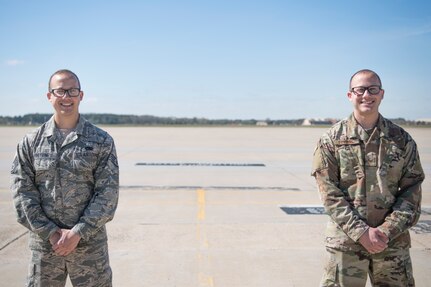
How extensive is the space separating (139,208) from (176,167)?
6038mm

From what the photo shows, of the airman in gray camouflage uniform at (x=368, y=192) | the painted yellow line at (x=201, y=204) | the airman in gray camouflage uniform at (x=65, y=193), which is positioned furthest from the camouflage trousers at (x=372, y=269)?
the painted yellow line at (x=201, y=204)

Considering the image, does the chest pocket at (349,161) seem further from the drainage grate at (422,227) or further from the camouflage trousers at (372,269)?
the drainage grate at (422,227)

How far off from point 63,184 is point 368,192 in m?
2.12

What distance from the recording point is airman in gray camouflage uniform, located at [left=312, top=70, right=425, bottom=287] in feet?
9.27

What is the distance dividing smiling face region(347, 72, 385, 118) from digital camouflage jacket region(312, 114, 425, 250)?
0.12 metres

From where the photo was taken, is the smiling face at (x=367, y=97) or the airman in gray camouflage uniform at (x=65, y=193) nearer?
the airman in gray camouflage uniform at (x=65, y=193)

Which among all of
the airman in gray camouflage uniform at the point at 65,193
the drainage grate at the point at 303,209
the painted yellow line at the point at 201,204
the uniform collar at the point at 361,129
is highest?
the uniform collar at the point at 361,129

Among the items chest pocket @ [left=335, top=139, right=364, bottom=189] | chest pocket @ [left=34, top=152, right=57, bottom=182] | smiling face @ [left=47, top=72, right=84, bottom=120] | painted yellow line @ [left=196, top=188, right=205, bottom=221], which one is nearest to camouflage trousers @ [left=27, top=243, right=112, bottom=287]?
chest pocket @ [left=34, top=152, right=57, bottom=182]

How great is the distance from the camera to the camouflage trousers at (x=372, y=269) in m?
2.82

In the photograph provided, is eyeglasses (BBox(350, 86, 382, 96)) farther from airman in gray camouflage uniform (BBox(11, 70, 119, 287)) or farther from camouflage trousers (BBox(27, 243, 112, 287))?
camouflage trousers (BBox(27, 243, 112, 287))

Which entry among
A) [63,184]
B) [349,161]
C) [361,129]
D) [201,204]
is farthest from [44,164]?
[201,204]

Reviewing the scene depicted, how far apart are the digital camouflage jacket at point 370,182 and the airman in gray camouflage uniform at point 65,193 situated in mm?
1566

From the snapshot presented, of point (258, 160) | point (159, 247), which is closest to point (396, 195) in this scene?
point (159, 247)

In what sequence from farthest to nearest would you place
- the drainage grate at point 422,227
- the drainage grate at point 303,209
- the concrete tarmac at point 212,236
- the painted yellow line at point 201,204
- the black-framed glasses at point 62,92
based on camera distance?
the drainage grate at point 303,209
the painted yellow line at point 201,204
the drainage grate at point 422,227
the concrete tarmac at point 212,236
the black-framed glasses at point 62,92
